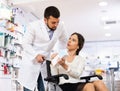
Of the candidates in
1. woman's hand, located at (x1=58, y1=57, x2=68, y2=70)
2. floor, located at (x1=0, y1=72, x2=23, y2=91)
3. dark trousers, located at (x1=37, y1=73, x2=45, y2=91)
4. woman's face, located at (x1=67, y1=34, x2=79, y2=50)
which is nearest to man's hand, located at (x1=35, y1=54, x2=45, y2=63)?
woman's hand, located at (x1=58, y1=57, x2=68, y2=70)

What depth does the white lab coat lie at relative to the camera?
1.89 metres

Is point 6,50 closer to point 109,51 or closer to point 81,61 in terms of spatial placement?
point 81,61

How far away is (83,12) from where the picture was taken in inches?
241

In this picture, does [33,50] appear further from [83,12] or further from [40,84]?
[83,12]

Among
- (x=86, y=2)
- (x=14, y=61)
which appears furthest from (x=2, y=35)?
(x=86, y=2)

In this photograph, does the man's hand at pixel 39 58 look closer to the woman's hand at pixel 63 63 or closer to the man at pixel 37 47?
the man at pixel 37 47

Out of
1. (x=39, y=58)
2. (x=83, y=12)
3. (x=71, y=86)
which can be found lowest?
(x=71, y=86)

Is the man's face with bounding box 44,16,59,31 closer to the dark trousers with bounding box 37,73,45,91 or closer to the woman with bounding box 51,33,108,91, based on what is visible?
the woman with bounding box 51,33,108,91

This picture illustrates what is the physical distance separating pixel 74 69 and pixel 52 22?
49 centimetres

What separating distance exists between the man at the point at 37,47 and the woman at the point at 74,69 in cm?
14

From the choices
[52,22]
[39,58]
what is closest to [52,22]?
[52,22]

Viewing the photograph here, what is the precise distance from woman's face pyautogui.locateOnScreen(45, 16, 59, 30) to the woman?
27 centimetres

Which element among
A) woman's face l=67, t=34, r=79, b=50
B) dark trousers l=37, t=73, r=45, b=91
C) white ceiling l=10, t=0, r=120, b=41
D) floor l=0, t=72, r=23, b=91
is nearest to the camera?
dark trousers l=37, t=73, r=45, b=91

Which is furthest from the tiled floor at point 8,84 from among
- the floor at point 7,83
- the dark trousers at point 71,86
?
the dark trousers at point 71,86
